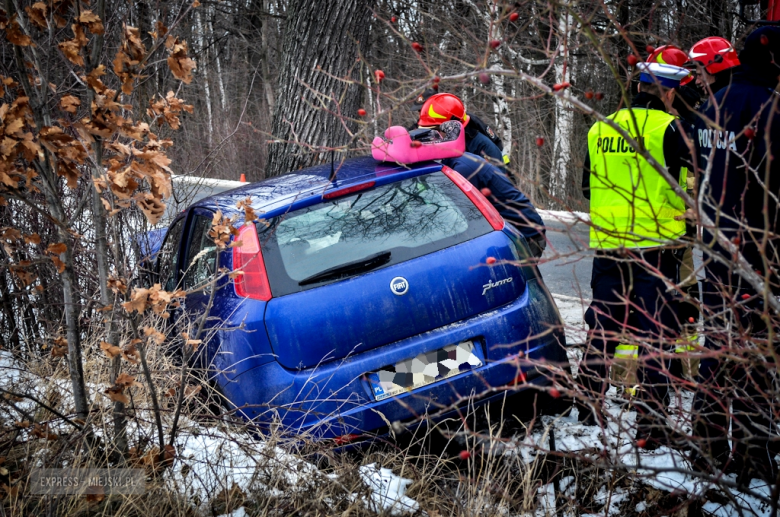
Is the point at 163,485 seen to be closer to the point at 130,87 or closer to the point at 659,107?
the point at 130,87

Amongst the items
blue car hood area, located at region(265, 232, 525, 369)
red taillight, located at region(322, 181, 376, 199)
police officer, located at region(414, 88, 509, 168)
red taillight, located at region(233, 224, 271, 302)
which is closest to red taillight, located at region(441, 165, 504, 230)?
blue car hood area, located at region(265, 232, 525, 369)

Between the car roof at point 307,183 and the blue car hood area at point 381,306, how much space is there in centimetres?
52

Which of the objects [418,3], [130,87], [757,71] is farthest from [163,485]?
[418,3]

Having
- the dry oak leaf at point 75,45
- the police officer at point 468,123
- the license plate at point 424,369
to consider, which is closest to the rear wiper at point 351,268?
the license plate at point 424,369

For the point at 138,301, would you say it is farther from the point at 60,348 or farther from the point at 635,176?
the point at 635,176

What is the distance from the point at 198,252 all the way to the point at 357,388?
5.22 ft

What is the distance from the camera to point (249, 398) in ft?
11.6

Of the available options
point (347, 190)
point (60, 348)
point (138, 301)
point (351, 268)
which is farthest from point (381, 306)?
point (60, 348)

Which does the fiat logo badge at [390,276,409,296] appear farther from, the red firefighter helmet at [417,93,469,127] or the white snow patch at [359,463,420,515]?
the red firefighter helmet at [417,93,469,127]

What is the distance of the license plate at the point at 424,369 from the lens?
3.50 meters

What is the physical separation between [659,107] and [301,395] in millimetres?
2503

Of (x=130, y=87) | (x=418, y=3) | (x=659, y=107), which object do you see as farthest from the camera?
(x=418, y=3)

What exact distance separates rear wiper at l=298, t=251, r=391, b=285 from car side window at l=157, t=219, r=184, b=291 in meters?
1.65

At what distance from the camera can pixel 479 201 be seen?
3979mm
